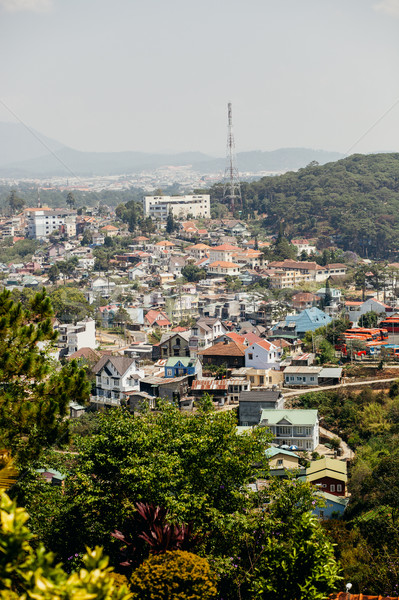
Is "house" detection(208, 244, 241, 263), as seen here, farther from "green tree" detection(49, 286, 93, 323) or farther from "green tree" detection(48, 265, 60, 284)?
"green tree" detection(49, 286, 93, 323)

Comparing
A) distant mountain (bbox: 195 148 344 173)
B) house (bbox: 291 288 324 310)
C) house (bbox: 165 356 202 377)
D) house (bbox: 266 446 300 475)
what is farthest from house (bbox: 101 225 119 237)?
distant mountain (bbox: 195 148 344 173)

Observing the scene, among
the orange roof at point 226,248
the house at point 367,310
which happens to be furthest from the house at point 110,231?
the house at point 367,310

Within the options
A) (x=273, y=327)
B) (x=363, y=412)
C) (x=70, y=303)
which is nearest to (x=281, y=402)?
(x=363, y=412)

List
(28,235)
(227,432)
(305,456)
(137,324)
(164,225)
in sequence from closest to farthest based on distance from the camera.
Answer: (227,432)
(305,456)
(137,324)
(164,225)
(28,235)

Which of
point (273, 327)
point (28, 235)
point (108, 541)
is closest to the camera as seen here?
point (108, 541)

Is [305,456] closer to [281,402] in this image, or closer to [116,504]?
[281,402]

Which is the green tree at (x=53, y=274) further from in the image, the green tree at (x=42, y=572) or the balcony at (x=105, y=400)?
the green tree at (x=42, y=572)

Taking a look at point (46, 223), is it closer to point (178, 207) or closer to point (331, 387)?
point (178, 207)
